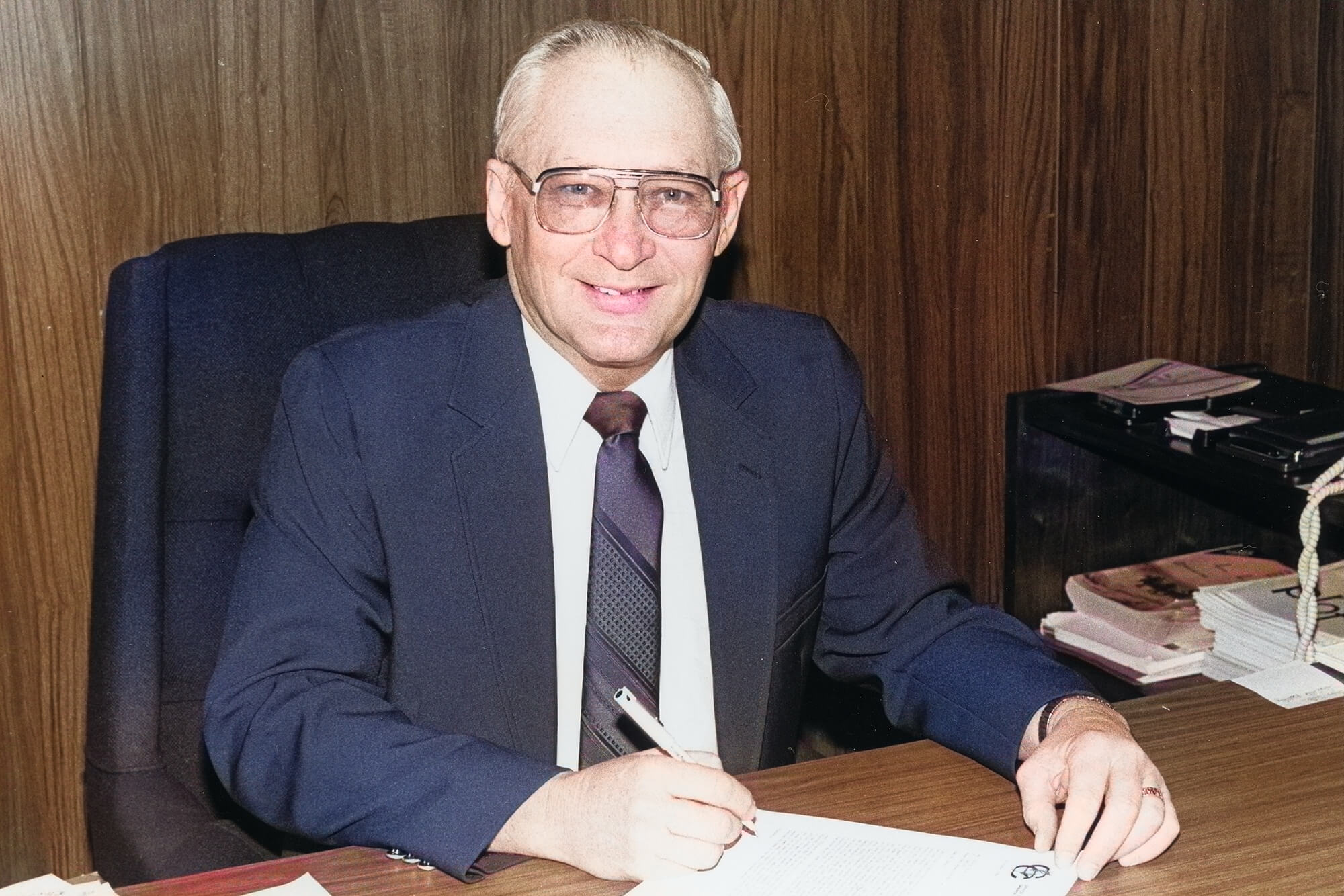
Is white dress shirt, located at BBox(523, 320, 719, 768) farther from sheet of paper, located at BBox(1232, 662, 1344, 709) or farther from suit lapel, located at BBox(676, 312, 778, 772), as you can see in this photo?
sheet of paper, located at BBox(1232, 662, 1344, 709)

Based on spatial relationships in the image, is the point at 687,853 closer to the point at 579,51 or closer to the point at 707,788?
the point at 707,788

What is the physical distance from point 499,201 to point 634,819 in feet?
2.59

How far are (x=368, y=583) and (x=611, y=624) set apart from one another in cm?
27

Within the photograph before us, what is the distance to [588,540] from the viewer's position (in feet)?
5.17

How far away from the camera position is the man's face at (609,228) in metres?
1.53

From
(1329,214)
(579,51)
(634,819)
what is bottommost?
(634,819)

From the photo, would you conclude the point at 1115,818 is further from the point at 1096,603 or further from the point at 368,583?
the point at 1096,603

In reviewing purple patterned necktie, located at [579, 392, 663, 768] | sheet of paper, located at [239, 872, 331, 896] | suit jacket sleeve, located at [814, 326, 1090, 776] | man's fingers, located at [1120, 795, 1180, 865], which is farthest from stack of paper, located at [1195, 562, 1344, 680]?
sheet of paper, located at [239, 872, 331, 896]

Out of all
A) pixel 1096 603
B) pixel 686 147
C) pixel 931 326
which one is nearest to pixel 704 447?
pixel 686 147

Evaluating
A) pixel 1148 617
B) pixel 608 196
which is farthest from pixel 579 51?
pixel 1148 617

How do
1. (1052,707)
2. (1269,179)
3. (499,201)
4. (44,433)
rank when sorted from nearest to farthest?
(1052,707) → (499,201) → (44,433) → (1269,179)

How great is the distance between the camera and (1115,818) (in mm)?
1170

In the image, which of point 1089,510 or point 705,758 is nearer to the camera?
point 705,758

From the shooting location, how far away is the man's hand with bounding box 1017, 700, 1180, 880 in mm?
1168
